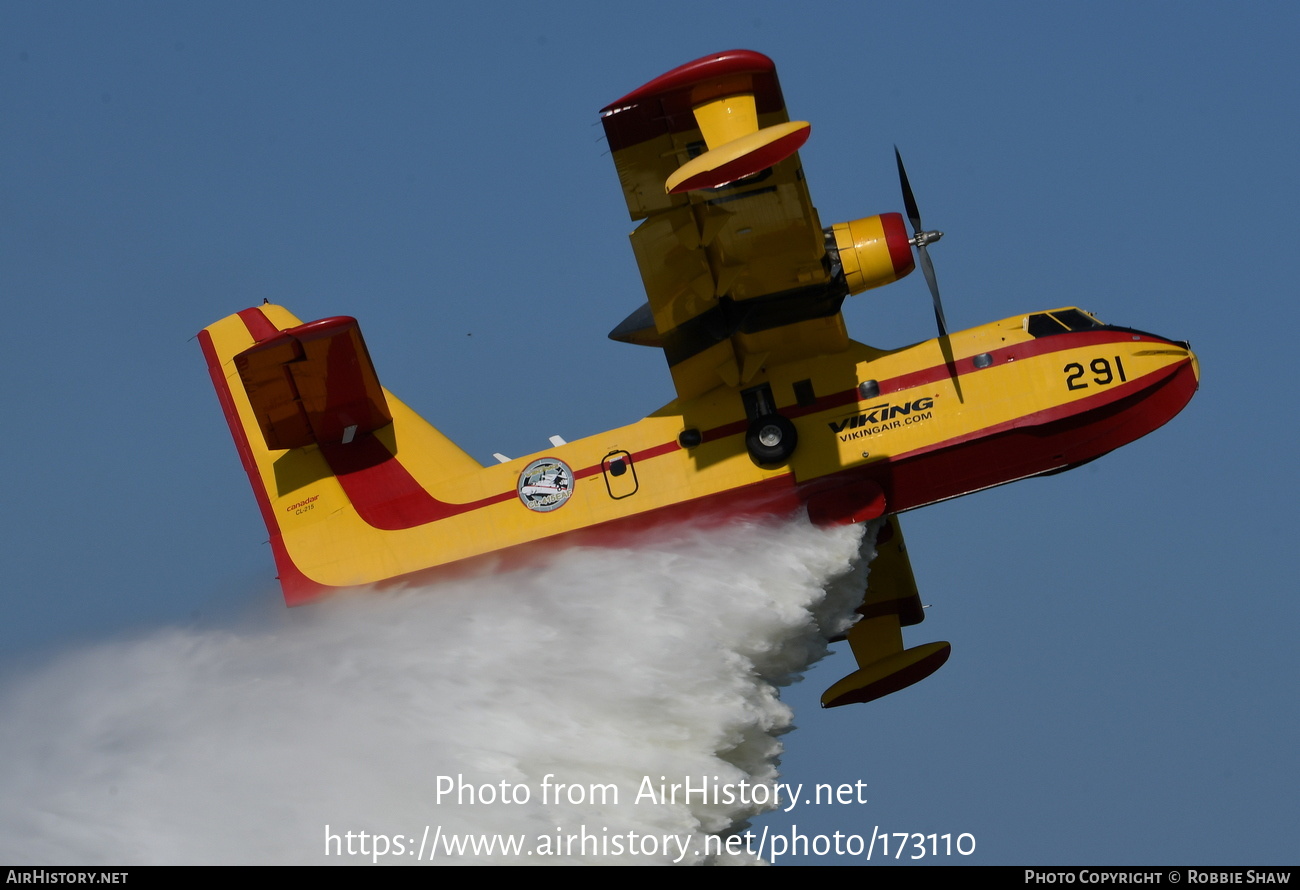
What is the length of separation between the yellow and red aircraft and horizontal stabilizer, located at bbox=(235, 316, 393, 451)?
0.08ft

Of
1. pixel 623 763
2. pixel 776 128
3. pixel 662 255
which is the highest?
pixel 776 128

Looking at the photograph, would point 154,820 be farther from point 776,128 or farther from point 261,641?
point 776,128

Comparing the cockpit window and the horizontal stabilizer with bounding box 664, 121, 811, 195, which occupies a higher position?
the horizontal stabilizer with bounding box 664, 121, 811, 195

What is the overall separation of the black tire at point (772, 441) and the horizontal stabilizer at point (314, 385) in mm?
4484

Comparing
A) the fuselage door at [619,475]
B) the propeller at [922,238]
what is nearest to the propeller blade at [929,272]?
the propeller at [922,238]

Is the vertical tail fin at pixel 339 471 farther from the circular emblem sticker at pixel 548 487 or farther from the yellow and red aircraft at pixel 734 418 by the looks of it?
the circular emblem sticker at pixel 548 487

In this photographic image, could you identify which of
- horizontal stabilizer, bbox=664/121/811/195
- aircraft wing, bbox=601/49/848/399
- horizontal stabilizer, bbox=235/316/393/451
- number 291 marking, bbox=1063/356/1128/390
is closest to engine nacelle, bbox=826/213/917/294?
aircraft wing, bbox=601/49/848/399

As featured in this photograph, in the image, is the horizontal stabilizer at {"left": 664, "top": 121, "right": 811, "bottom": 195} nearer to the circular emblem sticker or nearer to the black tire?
the black tire

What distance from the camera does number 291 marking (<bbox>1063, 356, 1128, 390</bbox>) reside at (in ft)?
50.3

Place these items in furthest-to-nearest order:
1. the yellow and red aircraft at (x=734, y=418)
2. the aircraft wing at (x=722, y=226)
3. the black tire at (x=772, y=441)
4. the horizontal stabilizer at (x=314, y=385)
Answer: the black tire at (x=772, y=441), the horizontal stabilizer at (x=314, y=385), the yellow and red aircraft at (x=734, y=418), the aircraft wing at (x=722, y=226)

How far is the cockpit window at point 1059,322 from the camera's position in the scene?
51.2 feet

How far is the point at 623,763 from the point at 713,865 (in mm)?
1316
